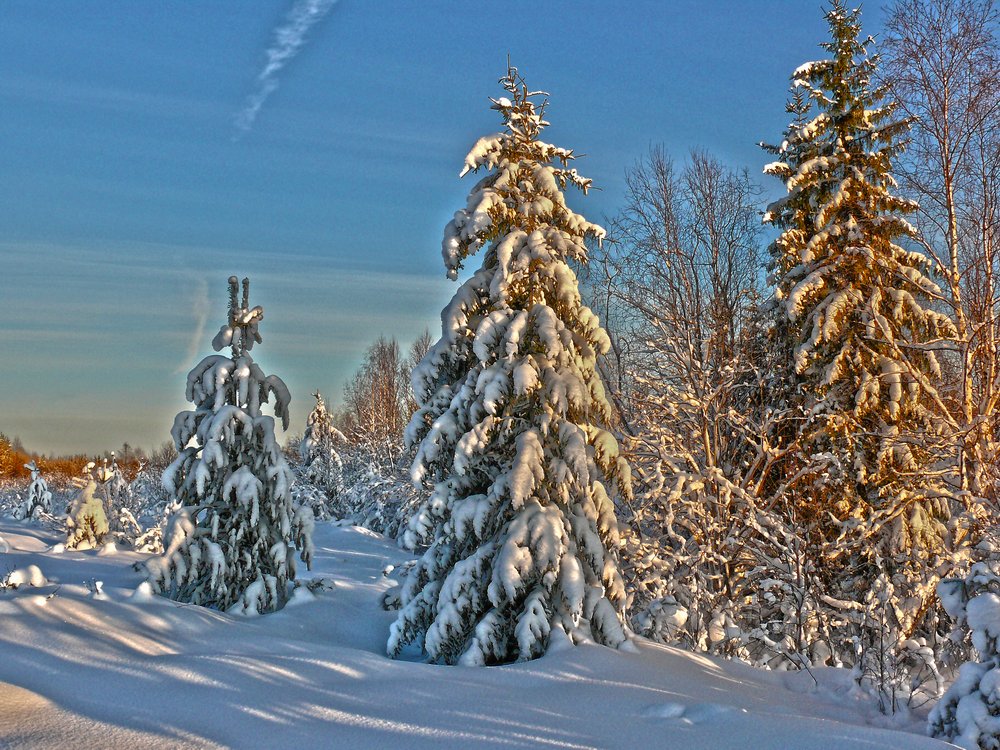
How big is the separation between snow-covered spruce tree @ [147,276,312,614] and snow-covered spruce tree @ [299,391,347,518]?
29.2 m

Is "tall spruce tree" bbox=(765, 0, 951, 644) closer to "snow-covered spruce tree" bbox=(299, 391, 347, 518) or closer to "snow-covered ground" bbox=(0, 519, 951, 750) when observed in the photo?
"snow-covered ground" bbox=(0, 519, 951, 750)

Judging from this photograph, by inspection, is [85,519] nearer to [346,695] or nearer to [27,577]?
[27,577]

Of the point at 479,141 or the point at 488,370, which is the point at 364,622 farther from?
the point at 479,141

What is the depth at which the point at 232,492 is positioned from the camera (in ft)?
42.0

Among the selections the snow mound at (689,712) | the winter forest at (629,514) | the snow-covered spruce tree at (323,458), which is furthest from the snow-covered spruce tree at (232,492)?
the snow-covered spruce tree at (323,458)

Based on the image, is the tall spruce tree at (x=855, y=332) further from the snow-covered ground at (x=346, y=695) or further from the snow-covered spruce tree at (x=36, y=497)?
the snow-covered spruce tree at (x=36, y=497)

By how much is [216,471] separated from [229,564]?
1.52 meters

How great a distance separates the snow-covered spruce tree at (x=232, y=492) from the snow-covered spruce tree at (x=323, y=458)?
95.6ft

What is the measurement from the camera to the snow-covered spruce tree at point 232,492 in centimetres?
1230

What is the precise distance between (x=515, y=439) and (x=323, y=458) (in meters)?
35.0

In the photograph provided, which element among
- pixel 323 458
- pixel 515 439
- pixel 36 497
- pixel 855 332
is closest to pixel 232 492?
pixel 515 439

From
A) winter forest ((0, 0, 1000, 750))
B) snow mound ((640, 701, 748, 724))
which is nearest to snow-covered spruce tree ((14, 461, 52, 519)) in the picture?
winter forest ((0, 0, 1000, 750))

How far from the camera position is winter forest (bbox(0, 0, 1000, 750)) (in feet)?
20.3

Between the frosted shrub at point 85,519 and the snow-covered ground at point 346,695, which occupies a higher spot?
the snow-covered ground at point 346,695
